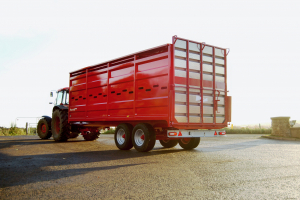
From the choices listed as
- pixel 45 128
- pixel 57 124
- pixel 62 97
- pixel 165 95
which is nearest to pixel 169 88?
pixel 165 95

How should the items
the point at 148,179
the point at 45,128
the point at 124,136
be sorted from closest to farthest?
the point at 148,179 → the point at 124,136 → the point at 45,128

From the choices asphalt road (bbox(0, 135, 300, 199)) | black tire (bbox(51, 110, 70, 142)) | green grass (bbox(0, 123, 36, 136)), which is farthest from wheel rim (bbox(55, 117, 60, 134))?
green grass (bbox(0, 123, 36, 136))

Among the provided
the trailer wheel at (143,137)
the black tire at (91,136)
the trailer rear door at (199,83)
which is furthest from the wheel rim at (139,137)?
the black tire at (91,136)

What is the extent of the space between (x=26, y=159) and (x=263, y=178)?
5.98 metres

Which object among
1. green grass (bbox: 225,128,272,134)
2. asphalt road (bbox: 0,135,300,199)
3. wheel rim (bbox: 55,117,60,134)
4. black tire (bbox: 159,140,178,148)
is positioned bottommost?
asphalt road (bbox: 0,135,300,199)

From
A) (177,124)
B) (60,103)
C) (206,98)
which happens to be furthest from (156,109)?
(60,103)

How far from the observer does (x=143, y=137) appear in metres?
8.97

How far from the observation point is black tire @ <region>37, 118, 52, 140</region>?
1480cm

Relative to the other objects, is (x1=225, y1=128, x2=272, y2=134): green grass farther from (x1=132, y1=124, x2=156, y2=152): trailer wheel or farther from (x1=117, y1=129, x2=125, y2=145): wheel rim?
(x1=132, y1=124, x2=156, y2=152): trailer wheel

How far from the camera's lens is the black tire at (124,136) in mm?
9531

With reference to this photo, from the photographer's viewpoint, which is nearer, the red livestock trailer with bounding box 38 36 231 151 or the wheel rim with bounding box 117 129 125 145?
the red livestock trailer with bounding box 38 36 231 151

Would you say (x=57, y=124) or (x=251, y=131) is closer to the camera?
(x=57, y=124)

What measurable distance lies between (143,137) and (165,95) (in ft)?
5.41

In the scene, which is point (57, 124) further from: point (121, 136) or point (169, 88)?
point (169, 88)
